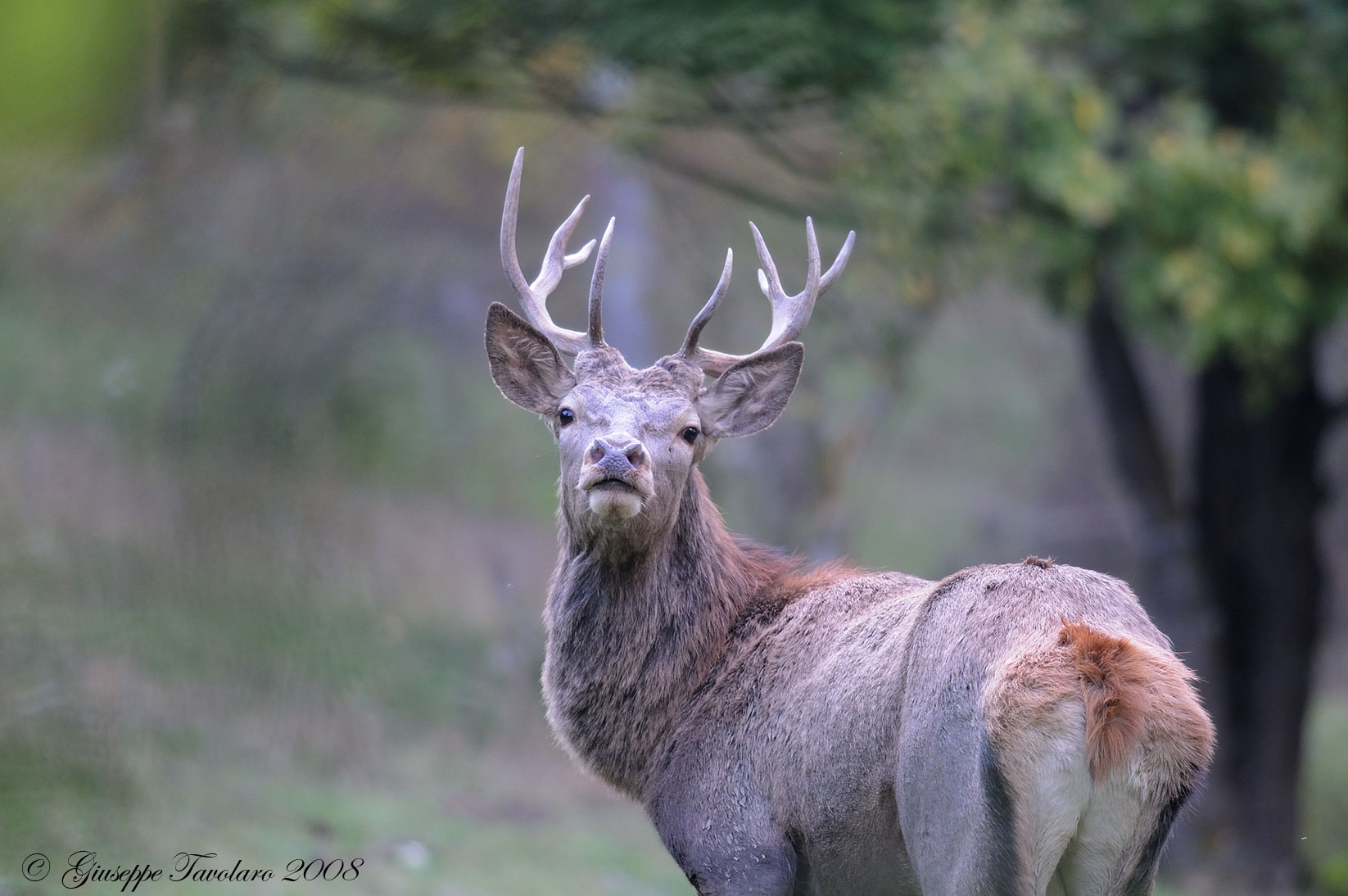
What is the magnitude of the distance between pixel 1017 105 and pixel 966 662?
671 centimetres

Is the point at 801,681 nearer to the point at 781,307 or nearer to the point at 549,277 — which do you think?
the point at 781,307

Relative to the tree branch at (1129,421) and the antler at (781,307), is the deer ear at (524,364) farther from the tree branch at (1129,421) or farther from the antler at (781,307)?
the tree branch at (1129,421)

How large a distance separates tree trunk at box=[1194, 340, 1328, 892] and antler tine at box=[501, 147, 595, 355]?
301 inches

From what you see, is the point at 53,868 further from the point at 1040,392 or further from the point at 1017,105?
the point at 1040,392

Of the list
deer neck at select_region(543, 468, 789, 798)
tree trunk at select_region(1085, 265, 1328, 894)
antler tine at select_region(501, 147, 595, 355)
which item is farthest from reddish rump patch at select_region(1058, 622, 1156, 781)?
tree trunk at select_region(1085, 265, 1328, 894)

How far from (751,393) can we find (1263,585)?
7.96 meters

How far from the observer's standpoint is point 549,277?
20.1 ft

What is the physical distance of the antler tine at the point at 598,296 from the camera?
5430mm

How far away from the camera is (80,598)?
7.61 meters

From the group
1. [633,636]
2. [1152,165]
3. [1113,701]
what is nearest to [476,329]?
[1152,165]

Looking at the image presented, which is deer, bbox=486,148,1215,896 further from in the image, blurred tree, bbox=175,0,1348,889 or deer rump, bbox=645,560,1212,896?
blurred tree, bbox=175,0,1348,889

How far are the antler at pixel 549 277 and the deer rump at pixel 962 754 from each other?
165 centimetres

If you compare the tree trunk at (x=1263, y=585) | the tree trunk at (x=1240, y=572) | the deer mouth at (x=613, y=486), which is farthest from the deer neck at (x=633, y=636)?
the tree trunk at (x=1263, y=585)

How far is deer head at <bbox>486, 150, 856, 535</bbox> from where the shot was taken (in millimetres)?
4953
